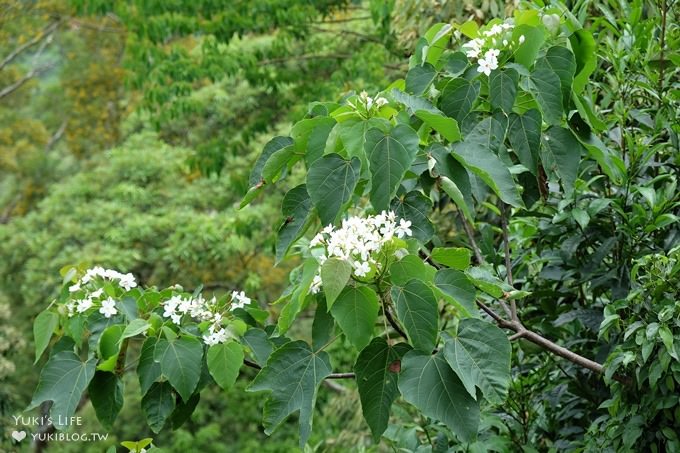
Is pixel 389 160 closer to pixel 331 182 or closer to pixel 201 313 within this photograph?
pixel 331 182

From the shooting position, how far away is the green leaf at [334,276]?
1.25 meters

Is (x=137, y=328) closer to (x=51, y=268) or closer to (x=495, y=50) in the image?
(x=495, y=50)

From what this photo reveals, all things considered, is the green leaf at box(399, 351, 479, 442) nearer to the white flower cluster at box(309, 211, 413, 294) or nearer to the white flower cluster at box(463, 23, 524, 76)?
the white flower cluster at box(309, 211, 413, 294)

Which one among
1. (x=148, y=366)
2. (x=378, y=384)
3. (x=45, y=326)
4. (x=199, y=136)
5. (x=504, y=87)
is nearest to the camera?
(x=378, y=384)

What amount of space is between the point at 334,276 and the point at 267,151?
453 millimetres

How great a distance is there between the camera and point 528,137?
1.54 meters

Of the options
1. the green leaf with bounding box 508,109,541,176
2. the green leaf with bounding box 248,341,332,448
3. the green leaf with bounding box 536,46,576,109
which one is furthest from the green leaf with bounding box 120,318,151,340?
the green leaf with bounding box 536,46,576,109

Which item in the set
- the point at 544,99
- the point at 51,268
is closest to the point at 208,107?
Answer: the point at 51,268

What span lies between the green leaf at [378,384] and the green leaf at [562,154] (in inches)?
18.3

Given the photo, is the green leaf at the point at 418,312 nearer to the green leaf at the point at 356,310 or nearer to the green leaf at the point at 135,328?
the green leaf at the point at 356,310

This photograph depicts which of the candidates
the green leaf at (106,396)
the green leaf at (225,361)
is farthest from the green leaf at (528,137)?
the green leaf at (106,396)

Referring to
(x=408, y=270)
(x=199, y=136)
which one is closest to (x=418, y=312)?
(x=408, y=270)

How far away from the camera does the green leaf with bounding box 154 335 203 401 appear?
1559mm

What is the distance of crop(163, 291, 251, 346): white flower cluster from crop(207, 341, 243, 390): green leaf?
0.07 ft
